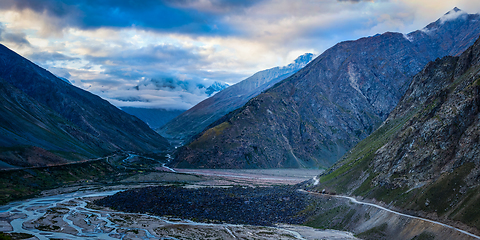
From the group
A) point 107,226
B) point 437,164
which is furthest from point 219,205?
point 437,164

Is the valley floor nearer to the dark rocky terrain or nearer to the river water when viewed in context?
the river water

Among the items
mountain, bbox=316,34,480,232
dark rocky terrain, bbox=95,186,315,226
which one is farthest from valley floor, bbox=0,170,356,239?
mountain, bbox=316,34,480,232

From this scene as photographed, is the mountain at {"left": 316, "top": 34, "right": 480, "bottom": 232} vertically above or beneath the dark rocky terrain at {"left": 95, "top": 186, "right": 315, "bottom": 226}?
above

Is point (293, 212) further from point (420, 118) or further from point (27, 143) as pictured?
point (27, 143)

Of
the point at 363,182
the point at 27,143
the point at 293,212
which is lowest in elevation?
the point at 293,212

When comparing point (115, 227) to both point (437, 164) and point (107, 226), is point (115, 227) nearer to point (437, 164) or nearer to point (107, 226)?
point (107, 226)

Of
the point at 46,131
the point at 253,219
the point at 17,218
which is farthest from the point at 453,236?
the point at 46,131

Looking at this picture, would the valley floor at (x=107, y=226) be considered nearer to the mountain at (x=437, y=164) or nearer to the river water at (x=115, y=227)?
the river water at (x=115, y=227)

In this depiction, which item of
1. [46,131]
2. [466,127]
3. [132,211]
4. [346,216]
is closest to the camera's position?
[466,127]
